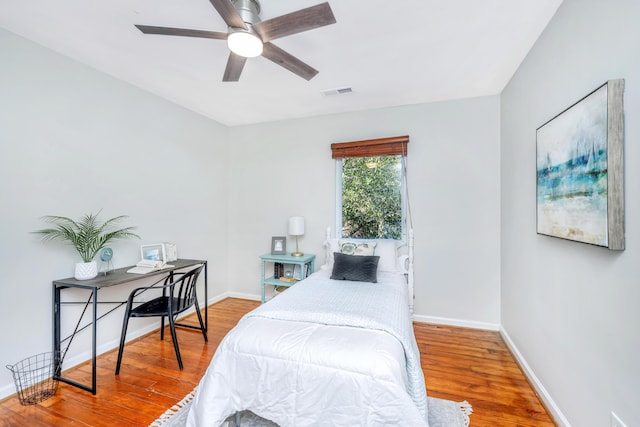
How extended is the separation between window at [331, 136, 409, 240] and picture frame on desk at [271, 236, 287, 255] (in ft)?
2.56

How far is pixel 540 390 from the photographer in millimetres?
2047

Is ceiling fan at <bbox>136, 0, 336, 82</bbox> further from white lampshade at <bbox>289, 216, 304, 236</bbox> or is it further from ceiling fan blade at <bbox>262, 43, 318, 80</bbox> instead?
white lampshade at <bbox>289, 216, 304, 236</bbox>

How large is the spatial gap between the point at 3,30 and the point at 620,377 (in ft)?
14.0

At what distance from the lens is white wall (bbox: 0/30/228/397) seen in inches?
82.9

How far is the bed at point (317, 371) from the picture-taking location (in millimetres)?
1414

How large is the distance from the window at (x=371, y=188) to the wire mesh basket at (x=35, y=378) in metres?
3.03

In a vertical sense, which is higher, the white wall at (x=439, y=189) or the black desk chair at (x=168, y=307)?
the white wall at (x=439, y=189)

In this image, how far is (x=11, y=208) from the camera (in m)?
2.10

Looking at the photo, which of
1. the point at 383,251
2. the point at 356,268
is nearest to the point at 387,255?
the point at 383,251

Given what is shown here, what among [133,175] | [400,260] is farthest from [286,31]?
[400,260]

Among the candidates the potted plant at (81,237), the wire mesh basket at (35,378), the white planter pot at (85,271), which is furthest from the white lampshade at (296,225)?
the wire mesh basket at (35,378)

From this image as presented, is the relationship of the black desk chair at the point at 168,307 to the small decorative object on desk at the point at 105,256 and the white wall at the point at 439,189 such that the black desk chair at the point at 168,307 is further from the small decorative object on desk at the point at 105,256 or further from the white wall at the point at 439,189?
the white wall at the point at 439,189

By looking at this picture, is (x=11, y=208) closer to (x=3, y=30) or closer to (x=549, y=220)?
(x=3, y=30)

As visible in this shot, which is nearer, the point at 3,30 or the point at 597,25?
the point at 597,25
